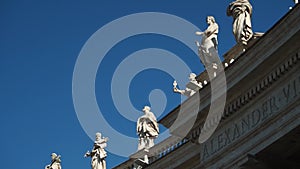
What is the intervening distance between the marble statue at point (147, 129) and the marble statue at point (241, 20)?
8255 mm

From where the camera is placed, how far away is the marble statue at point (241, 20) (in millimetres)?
24953

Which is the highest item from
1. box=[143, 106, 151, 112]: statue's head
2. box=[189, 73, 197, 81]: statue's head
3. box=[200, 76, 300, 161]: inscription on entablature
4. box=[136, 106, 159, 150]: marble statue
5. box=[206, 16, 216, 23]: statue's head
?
box=[143, 106, 151, 112]: statue's head

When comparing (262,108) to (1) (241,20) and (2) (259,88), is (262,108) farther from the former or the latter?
(1) (241,20)

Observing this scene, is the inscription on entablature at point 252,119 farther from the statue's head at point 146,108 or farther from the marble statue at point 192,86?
the statue's head at point 146,108

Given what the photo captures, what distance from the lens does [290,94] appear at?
20672mm

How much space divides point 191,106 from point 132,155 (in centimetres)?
856

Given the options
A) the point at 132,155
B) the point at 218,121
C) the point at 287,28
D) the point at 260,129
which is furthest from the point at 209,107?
the point at 132,155

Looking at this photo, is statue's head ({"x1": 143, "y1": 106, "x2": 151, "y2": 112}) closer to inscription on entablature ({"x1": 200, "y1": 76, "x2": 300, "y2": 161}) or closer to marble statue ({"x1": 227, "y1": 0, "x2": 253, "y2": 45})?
marble statue ({"x1": 227, "y1": 0, "x2": 253, "y2": 45})

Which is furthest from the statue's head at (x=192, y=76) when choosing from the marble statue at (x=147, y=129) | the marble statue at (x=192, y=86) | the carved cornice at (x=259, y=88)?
the marble statue at (x=147, y=129)

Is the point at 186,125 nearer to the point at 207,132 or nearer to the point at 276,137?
the point at 207,132

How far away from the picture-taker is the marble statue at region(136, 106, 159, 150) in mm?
32281

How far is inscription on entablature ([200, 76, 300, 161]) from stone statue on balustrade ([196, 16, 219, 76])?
2.57 metres

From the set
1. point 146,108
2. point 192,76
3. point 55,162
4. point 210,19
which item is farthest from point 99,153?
point 210,19

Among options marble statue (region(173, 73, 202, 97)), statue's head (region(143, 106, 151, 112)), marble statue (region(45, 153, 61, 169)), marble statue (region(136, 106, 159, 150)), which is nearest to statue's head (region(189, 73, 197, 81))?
marble statue (region(173, 73, 202, 97))
